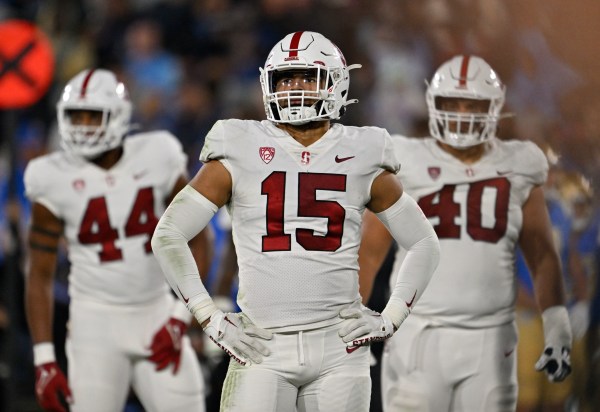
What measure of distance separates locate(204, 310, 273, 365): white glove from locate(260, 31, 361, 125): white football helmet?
1.67ft

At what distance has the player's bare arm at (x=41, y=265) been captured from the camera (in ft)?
11.6

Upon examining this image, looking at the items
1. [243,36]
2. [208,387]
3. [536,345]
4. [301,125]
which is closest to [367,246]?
[301,125]

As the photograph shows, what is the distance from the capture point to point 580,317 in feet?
12.7

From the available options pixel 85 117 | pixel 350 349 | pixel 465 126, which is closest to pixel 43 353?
pixel 85 117

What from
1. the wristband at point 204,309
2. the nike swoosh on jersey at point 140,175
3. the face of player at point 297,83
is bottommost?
the wristband at point 204,309

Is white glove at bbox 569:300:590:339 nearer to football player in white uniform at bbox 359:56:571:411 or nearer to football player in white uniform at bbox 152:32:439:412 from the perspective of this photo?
football player in white uniform at bbox 359:56:571:411

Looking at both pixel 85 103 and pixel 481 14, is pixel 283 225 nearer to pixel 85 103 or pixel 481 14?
pixel 85 103

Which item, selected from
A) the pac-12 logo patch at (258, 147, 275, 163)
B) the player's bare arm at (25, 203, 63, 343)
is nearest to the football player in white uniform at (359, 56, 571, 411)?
the pac-12 logo patch at (258, 147, 275, 163)

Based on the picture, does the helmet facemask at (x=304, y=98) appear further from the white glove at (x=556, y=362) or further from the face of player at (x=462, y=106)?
the white glove at (x=556, y=362)

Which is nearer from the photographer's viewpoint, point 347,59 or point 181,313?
point 181,313

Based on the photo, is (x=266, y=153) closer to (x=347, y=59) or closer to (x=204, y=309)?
(x=204, y=309)

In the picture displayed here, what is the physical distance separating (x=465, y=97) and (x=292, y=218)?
101 centimetres

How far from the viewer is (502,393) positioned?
126 inches

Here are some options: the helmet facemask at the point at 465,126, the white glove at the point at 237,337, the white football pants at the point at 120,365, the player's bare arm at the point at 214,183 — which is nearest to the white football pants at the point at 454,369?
the helmet facemask at the point at 465,126
